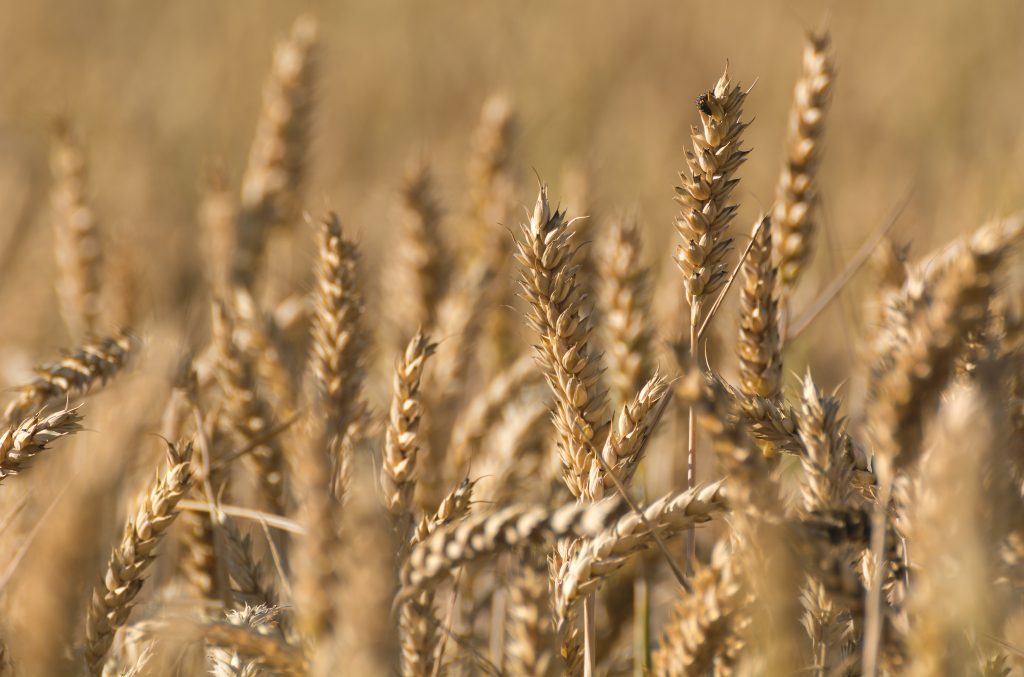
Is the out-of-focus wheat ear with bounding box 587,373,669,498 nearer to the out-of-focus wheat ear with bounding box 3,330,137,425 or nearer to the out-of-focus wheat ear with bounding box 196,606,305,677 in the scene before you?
the out-of-focus wheat ear with bounding box 196,606,305,677

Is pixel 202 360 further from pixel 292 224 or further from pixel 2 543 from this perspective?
pixel 292 224

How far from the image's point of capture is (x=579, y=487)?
1297 mm

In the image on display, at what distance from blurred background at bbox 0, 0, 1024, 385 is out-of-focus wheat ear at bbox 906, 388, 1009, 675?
102 inches

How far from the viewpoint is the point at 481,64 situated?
6789mm

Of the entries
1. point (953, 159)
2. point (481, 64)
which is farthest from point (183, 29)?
point (953, 159)

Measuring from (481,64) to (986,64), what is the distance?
10.7 ft

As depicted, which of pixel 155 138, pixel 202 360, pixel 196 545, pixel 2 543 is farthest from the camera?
pixel 155 138

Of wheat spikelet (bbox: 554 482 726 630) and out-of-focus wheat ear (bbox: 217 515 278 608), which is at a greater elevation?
out-of-focus wheat ear (bbox: 217 515 278 608)

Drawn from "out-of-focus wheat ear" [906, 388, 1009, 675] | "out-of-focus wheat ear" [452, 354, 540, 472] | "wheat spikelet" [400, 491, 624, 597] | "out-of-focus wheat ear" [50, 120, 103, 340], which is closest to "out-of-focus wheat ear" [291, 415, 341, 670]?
"wheat spikelet" [400, 491, 624, 597]

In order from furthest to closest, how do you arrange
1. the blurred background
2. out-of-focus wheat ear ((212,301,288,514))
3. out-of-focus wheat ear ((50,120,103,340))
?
the blurred background → out-of-focus wheat ear ((50,120,103,340)) → out-of-focus wheat ear ((212,301,288,514))

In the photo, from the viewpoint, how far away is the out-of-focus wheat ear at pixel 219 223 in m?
2.60

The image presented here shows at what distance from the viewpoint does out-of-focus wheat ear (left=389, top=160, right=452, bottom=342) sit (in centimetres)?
265

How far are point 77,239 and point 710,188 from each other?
1918 millimetres

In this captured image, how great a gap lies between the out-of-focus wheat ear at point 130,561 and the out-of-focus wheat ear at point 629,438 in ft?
1.85
